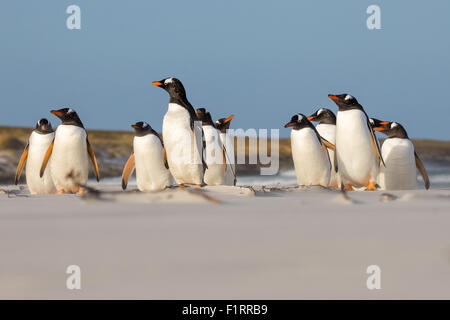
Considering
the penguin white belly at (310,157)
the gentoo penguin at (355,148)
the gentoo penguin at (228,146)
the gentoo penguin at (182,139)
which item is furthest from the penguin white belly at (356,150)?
the gentoo penguin at (228,146)

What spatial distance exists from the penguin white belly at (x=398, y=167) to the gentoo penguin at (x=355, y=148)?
828mm

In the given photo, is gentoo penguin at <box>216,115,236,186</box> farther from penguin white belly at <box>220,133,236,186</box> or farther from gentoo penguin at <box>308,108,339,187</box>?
gentoo penguin at <box>308,108,339,187</box>

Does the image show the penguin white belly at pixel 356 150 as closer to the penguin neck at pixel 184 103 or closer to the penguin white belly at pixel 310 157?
the penguin white belly at pixel 310 157

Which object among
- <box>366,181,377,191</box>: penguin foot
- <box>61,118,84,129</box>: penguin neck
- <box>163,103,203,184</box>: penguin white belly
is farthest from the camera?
<box>61,118,84,129</box>: penguin neck

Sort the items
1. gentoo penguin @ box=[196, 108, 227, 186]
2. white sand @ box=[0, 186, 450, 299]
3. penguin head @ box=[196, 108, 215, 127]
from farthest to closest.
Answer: penguin head @ box=[196, 108, 215, 127], gentoo penguin @ box=[196, 108, 227, 186], white sand @ box=[0, 186, 450, 299]

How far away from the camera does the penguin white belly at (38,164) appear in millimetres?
8531

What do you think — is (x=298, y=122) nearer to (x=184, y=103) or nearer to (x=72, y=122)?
(x=184, y=103)

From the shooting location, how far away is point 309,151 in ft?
27.9

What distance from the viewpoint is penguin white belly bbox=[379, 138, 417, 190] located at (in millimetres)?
8914

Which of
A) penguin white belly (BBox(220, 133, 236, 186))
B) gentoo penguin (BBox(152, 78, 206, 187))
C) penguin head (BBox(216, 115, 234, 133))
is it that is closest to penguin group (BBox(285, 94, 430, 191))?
penguin white belly (BBox(220, 133, 236, 186))

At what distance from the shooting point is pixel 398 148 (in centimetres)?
893

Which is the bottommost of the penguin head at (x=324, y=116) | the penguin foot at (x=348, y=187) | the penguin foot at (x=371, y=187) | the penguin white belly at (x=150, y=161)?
the penguin foot at (x=348, y=187)

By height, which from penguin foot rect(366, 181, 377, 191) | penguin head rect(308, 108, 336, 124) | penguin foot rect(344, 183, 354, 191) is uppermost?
penguin head rect(308, 108, 336, 124)
